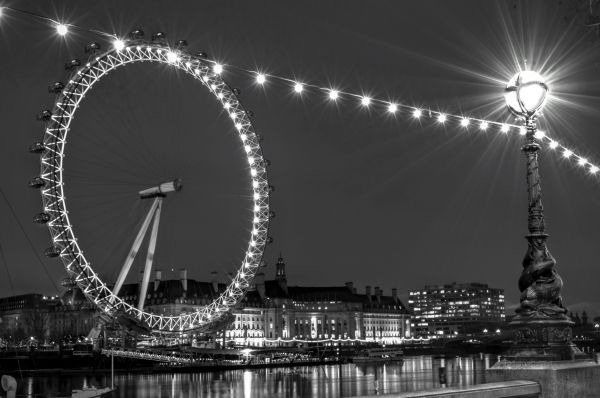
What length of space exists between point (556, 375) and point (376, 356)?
97.6 metres

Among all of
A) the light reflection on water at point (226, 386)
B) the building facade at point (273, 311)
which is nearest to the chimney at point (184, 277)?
the building facade at point (273, 311)

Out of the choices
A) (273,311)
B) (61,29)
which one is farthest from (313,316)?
(61,29)

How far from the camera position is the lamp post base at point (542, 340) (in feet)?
25.4

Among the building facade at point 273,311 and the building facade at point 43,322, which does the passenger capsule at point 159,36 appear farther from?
the building facade at point 273,311

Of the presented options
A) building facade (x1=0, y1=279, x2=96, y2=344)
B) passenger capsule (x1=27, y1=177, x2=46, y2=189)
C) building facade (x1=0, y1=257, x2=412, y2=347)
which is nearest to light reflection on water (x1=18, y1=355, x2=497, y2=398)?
passenger capsule (x1=27, y1=177, x2=46, y2=189)

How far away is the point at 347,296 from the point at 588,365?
150m

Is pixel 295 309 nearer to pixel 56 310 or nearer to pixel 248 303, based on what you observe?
pixel 248 303

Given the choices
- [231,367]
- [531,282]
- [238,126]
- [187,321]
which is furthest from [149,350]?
[531,282]

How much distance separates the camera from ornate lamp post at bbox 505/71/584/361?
7.84 meters

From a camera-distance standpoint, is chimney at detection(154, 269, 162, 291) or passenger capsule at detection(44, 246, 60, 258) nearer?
passenger capsule at detection(44, 246, 60, 258)

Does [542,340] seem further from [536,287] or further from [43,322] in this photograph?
[43,322]

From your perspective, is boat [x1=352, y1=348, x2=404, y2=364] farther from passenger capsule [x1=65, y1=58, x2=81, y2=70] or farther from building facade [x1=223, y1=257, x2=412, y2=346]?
passenger capsule [x1=65, y1=58, x2=81, y2=70]

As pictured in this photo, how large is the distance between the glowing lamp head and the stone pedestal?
2.85m

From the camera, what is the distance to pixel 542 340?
7891 mm
